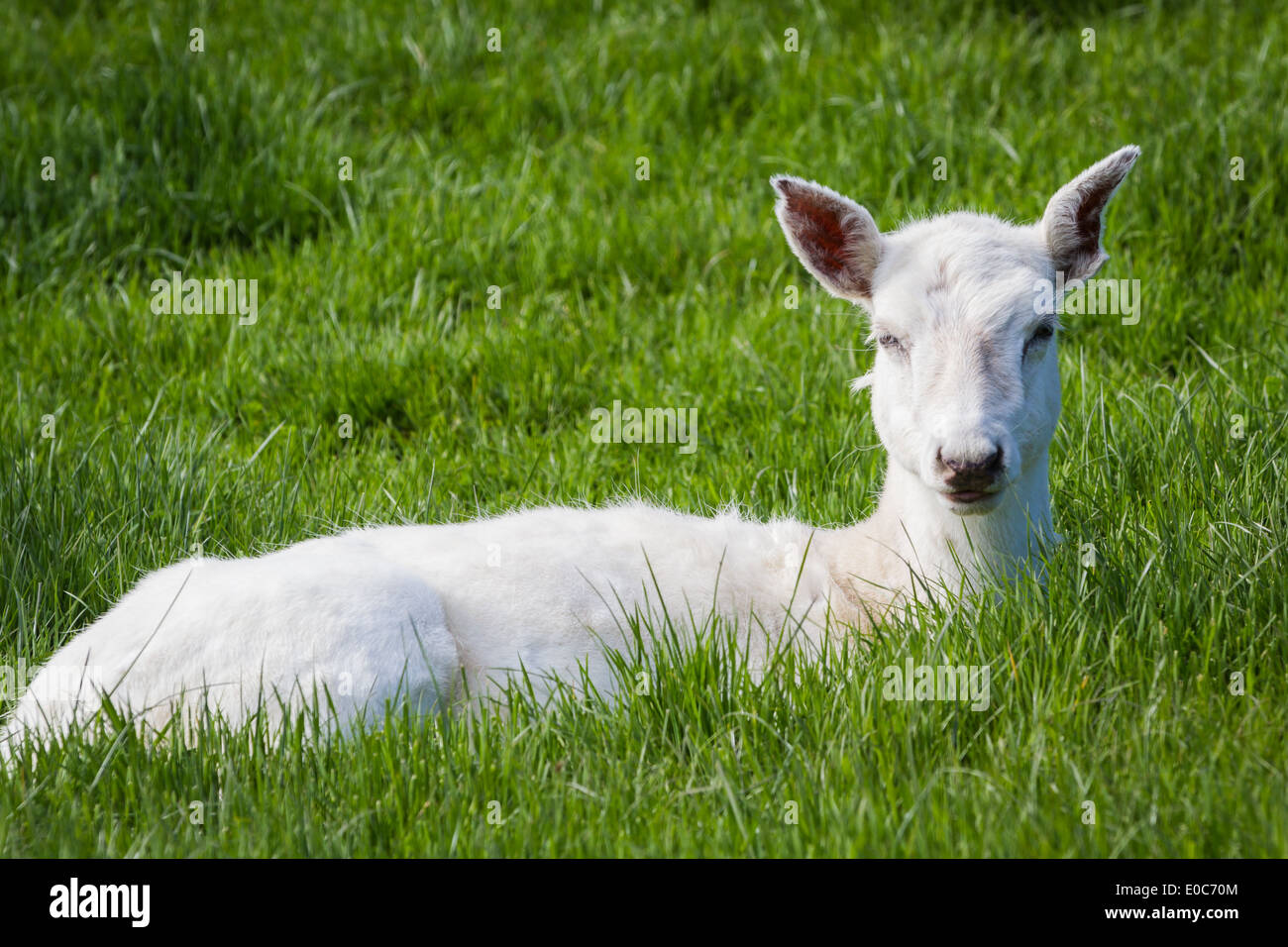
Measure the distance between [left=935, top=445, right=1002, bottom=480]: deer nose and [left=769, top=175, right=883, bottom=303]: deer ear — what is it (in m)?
0.89

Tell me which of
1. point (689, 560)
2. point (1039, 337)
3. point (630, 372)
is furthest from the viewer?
point (630, 372)

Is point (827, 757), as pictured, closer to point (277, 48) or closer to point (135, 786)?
point (135, 786)

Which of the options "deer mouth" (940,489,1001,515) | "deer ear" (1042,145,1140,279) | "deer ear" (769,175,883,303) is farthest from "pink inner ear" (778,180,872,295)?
"deer mouth" (940,489,1001,515)

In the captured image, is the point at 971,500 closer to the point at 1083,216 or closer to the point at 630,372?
the point at 1083,216

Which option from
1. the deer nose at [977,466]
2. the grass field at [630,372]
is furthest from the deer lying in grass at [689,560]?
the grass field at [630,372]

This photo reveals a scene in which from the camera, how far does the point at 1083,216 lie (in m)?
4.25

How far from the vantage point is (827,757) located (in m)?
3.31

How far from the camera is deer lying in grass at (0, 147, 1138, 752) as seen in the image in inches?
150

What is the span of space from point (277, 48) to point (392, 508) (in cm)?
456

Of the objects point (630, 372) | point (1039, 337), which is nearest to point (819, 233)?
point (1039, 337)

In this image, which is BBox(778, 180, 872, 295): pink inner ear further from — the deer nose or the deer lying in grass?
the deer nose

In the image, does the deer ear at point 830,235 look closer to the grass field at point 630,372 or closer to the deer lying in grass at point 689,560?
the deer lying in grass at point 689,560

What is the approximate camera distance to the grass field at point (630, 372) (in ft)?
10.6

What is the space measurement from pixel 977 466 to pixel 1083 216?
107cm
